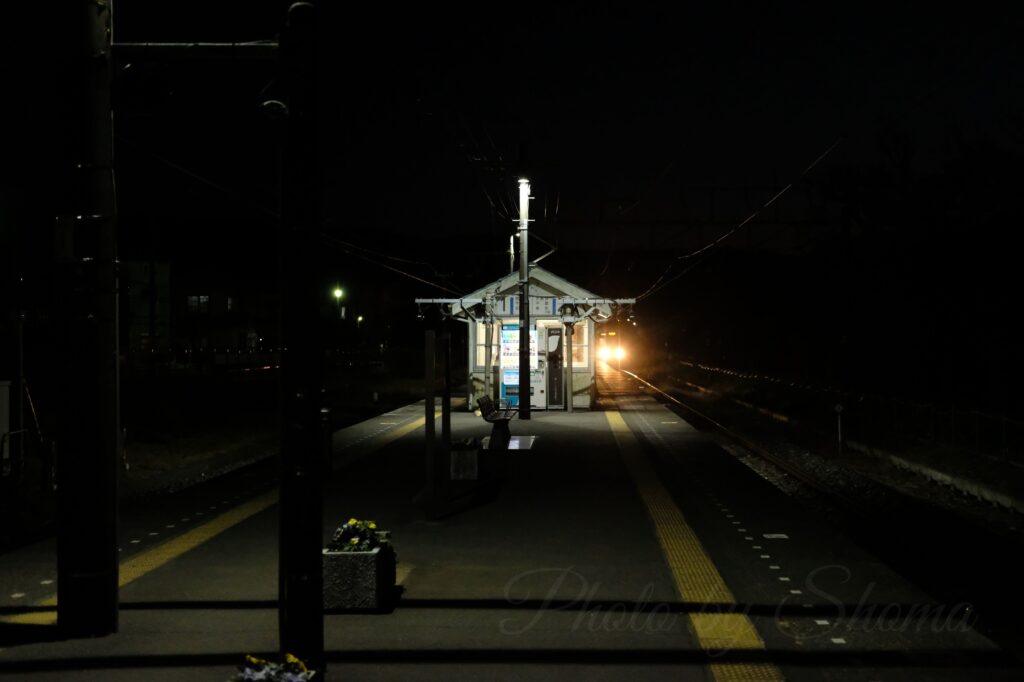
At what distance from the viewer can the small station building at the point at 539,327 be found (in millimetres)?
27078

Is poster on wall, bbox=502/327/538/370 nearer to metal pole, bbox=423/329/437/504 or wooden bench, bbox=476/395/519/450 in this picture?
wooden bench, bbox=476/395/519/450

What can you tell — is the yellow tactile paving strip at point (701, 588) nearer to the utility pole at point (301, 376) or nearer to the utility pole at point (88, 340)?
the utility pole at point (301, 376)

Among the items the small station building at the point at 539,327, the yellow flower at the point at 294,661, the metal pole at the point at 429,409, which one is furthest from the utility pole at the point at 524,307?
the yellow flower at the point at 294,661

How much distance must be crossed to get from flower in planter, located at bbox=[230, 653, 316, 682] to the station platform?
2.63 ft

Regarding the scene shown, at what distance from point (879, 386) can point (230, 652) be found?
31892mm

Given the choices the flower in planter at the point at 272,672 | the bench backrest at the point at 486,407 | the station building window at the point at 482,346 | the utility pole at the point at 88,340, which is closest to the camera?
the flower in planter at the point at 272,672

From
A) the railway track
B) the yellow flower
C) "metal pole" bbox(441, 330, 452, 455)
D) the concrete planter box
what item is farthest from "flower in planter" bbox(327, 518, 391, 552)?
the railway track

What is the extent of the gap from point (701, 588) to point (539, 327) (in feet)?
66.0

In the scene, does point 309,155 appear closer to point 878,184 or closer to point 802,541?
point 802,541

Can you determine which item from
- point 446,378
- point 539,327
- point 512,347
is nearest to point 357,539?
point 446,378

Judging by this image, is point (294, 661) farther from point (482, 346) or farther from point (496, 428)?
point (482, 346)

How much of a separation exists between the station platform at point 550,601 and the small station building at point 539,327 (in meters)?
14.3

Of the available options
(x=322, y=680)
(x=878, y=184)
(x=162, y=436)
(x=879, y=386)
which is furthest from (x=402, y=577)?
(x=878, y=184)

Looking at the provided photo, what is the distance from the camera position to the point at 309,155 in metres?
5.56
